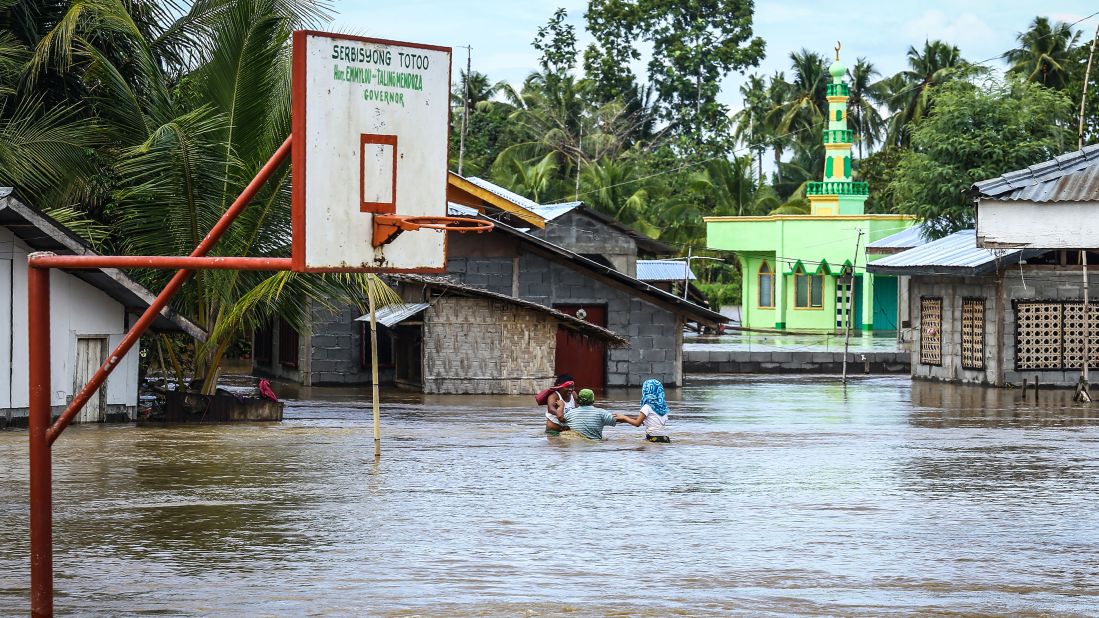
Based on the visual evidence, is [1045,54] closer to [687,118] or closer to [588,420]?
[687,118]

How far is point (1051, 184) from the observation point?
27.0m

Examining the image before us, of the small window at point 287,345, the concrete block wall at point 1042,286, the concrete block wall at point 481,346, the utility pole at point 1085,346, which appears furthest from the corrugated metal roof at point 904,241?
the small window at point 287,345

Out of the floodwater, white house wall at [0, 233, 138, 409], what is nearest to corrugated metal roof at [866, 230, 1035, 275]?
the floodwater

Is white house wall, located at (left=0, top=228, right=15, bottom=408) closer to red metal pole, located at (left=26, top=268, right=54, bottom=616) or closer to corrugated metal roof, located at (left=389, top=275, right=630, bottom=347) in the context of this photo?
corrugated metal roof, located at (left=389, top=275, right=630, bottom=347)

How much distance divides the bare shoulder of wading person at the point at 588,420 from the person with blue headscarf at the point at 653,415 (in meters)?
0.24

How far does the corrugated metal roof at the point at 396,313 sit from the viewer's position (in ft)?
95.4

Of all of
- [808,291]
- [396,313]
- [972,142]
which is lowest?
[396,313]

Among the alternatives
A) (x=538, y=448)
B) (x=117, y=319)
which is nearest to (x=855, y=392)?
(x=538, y=448)

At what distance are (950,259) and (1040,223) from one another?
8.49 meters

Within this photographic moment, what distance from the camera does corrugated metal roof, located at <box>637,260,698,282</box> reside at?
51.5 meters

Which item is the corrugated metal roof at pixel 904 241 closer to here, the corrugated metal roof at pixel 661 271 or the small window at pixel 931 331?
the corrugated metal roof at pixel 661 271

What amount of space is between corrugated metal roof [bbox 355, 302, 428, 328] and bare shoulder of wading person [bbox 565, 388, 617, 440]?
8.38m

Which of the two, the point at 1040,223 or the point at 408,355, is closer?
the point at 1040,223

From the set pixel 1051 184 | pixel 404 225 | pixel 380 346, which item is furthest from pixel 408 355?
pixel 404 225
